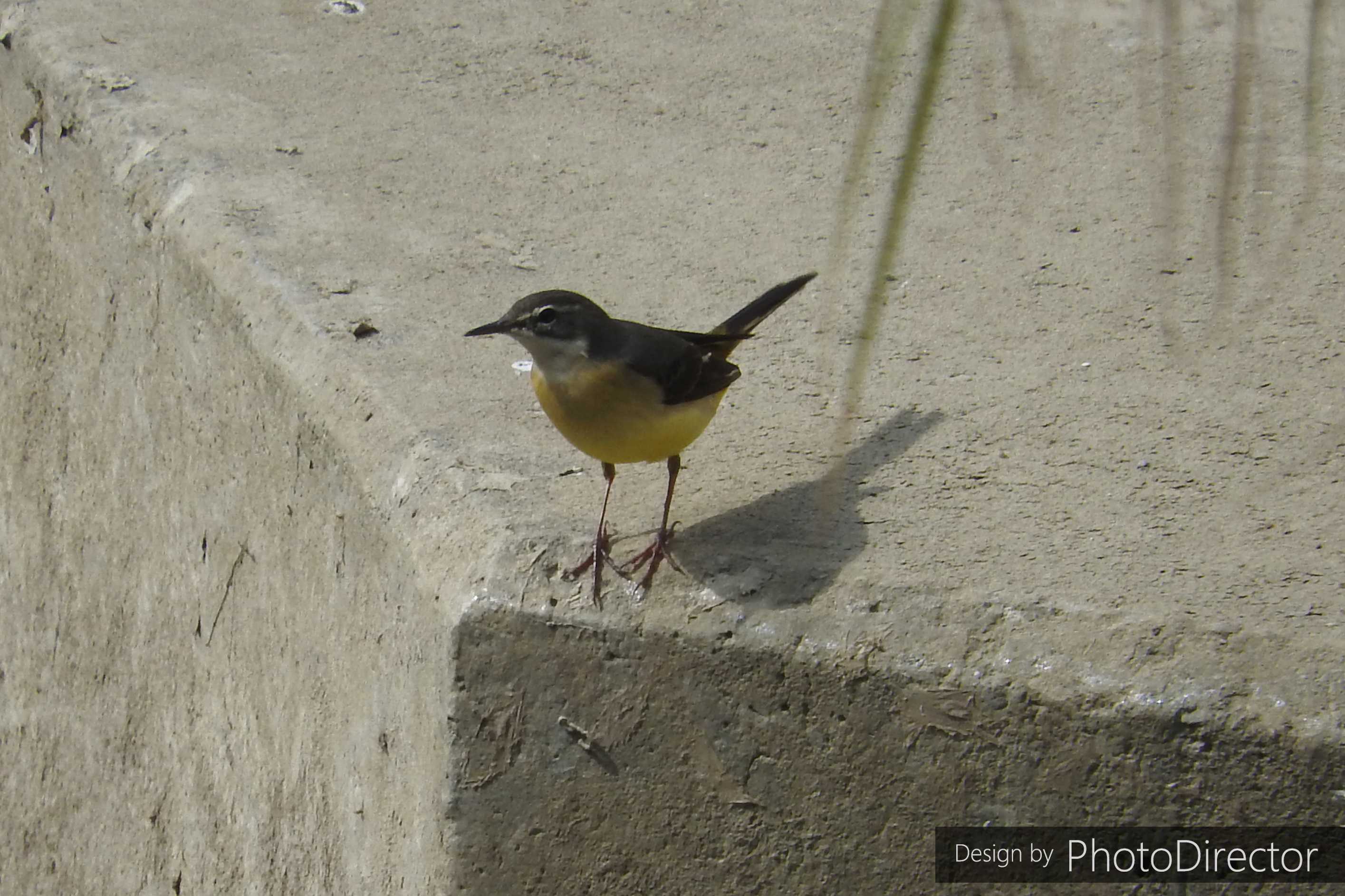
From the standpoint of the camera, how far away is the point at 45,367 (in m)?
5.54

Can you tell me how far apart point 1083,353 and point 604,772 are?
2078 millimetres

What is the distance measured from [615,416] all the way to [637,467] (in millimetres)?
676

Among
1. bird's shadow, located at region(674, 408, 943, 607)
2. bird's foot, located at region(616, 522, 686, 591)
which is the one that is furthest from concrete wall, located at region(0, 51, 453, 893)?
bird's shadow, located at region(674, 408, 943, 607)

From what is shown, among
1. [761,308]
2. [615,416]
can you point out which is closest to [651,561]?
[615,416]

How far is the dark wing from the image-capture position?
3425 millimetres

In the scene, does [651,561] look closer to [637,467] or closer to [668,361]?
[668,361]

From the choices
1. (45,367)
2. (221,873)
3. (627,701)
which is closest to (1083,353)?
(627,701)

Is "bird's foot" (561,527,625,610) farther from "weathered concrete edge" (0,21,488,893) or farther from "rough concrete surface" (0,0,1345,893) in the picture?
"weathered concrete edge" (0,21,488,893)

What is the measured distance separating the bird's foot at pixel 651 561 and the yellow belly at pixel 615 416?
214 millimetres

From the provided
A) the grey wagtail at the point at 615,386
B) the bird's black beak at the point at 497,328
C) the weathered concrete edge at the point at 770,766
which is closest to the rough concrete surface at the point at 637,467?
the weathered concrete edge at the point at 770,766

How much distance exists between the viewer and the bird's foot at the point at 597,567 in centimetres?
323

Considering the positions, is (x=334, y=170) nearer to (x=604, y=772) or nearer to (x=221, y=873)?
(x=221, y=873)

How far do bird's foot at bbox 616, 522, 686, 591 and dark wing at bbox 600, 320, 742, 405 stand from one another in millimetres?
340

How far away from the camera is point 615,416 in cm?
330
